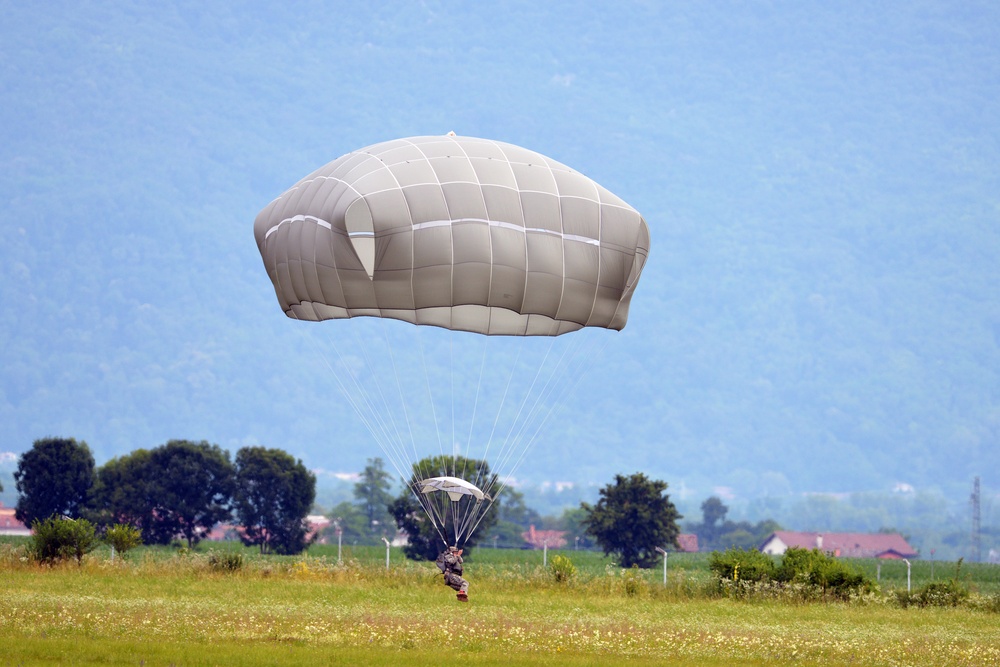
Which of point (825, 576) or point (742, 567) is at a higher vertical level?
point (742, 567)

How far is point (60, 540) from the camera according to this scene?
3784 centimetres

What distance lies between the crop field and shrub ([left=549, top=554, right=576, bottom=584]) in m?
0.19

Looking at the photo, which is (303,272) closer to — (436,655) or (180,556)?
(436,655)

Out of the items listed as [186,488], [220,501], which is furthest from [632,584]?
[220,501]

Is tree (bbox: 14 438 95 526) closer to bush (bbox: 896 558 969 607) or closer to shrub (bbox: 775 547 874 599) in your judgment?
shrub (bbox: 775 547 874 599)

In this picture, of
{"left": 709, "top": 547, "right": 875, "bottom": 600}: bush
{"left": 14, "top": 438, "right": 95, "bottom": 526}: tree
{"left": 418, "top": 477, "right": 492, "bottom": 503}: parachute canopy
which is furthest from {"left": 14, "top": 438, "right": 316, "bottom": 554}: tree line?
{"left": 418, "top": 477, "right": 492, "bottom": 503}: parachute canopy

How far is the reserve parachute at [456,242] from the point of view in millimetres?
25250

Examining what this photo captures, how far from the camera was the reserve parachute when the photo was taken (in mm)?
25250

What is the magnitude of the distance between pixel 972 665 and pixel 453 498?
9815 mm

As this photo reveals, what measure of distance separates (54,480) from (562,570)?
4590 centimetres

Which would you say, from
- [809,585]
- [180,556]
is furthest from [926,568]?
[180,556]

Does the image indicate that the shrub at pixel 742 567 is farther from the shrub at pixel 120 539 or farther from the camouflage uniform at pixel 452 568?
the shrub at pixel 120 539

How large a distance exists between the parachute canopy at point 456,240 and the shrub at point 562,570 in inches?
507

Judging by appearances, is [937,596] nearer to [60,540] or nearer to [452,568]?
[452,568]
